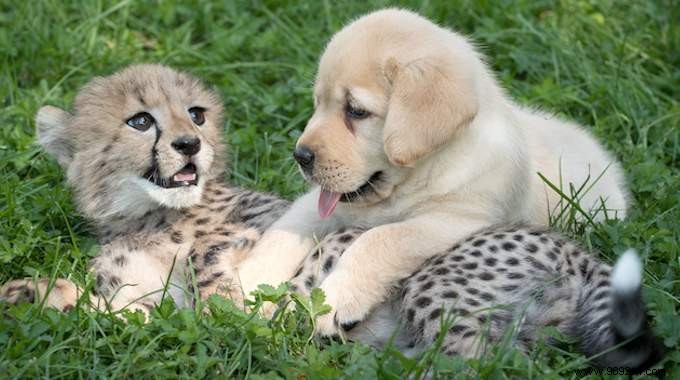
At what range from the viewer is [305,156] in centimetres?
429

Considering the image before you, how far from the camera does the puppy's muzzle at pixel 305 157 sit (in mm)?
4285

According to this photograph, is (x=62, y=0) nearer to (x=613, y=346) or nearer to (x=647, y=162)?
(x=647, y=162)

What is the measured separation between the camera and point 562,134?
17.7 feet

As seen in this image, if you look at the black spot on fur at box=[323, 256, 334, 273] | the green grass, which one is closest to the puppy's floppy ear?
the black spot on fur at box=[323, 256, 334, 273]

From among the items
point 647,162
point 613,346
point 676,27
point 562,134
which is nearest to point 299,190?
point 562,134

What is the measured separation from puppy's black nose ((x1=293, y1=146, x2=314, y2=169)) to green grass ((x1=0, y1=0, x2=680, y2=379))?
0.59 m

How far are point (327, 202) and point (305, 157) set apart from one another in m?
0.29

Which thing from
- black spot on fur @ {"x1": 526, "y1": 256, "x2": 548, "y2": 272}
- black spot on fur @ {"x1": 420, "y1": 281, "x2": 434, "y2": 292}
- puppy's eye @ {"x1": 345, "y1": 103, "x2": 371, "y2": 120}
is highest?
puppy's eye @ {"x1": 345, "y1": 103, "x2": 371, "y2": 120}

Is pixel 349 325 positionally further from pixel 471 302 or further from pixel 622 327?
pixel 622 327

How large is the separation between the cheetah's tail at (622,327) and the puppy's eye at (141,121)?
77.3 inches

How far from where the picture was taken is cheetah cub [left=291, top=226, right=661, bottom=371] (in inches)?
148

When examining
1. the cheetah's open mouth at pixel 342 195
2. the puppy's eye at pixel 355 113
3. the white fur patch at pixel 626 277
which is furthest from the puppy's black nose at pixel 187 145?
the white fur patch at pixel 626 277

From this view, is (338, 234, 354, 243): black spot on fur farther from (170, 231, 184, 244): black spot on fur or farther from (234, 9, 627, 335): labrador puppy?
(170, 231, 184, 244): black spot on fur

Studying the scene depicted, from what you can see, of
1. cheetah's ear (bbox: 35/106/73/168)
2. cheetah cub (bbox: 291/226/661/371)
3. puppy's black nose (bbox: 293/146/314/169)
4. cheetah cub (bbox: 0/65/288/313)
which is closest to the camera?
cheetah cub (bbox: 291/226/661/371)
